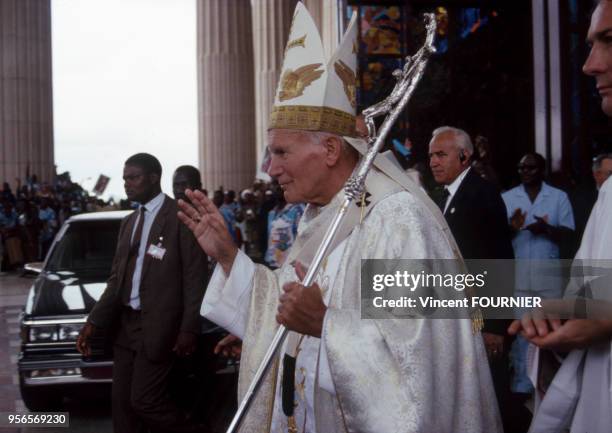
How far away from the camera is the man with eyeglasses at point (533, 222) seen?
253 inches

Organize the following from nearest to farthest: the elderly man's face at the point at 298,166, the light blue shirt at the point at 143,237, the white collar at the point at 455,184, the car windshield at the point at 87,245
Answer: the elderly man's face at the point at 298,166
the light blue shirt at the point at 143,237
the white collar at the point at 455,184
the car windshield at the point at 87,245

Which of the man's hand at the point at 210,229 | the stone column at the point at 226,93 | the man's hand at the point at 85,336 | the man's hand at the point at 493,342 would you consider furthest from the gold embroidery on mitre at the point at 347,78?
the stone column at the point at 226,93

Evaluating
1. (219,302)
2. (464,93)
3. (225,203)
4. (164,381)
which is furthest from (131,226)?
(225,203)

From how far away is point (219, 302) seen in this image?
10.7 ft

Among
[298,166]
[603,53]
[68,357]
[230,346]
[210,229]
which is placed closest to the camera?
[603,53]

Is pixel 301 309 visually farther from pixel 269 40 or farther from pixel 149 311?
pixel 269 40

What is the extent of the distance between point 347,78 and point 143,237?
2.68 meters

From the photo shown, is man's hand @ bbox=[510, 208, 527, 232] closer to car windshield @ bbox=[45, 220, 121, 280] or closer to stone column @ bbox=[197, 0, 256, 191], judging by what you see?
car windshield @ bbox=[45, 220, 121, 280]

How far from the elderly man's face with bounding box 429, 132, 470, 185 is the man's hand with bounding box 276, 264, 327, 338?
328 centimetres

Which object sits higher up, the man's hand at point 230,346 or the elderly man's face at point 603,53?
the elderly man's face at point 603,53

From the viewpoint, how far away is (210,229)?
3.16 meters

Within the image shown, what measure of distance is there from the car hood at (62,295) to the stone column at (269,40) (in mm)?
19256

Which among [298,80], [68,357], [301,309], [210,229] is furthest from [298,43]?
[68,357]

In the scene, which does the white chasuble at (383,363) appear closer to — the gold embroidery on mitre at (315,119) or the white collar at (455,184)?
the gold embroidery on mitre at (315,119)
